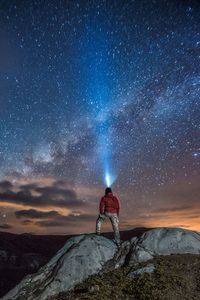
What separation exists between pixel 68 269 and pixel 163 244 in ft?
15.4

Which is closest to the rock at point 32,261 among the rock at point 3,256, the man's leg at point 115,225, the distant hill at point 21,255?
the distant hill at point 21,255

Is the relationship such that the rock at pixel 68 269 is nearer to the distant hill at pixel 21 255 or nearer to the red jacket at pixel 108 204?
the red jacket at pixel 108 204

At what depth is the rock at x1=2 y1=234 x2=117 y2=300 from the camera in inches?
631

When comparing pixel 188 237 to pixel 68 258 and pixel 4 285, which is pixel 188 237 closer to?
pixel 68 258

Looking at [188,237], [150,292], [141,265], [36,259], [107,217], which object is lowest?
[150,292]

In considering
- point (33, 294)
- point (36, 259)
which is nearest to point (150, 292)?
point (33, 294)

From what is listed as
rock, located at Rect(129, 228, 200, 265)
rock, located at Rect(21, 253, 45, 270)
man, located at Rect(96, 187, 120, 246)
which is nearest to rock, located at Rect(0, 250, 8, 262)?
rock, located at Rect(21, 253, 45, 270)

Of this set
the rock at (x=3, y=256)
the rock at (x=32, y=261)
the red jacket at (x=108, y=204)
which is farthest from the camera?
the rock at (x=3, y=256)

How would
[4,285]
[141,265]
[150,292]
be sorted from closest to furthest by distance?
[150,292]
[141,265]
[4,285]

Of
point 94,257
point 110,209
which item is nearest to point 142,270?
point 94,257

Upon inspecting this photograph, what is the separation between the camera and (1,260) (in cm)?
7844

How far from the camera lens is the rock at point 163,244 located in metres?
16.7

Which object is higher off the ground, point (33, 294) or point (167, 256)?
point (167, 256)

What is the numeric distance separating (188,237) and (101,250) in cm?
433
